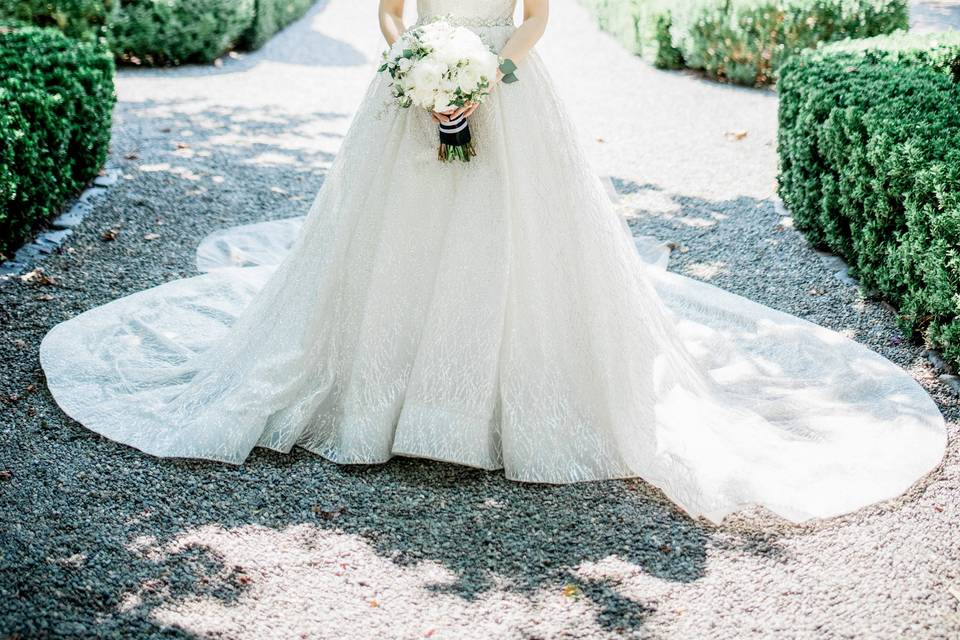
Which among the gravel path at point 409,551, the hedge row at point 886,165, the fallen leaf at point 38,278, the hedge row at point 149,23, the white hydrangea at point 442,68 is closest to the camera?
the gravel path at point 409,551

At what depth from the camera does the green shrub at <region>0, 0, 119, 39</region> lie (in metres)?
11.7

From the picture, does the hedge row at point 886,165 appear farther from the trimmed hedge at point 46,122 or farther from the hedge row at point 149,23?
the hedge row at point 149,23

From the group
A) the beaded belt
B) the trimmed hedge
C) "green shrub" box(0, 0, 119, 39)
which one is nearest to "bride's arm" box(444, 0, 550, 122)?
the beaded belt

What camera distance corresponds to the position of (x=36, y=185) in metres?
6.45

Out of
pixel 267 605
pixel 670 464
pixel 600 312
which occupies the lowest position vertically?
pixel 267 605

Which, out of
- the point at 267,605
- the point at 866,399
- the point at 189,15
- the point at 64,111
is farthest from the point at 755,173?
the point at 189,15

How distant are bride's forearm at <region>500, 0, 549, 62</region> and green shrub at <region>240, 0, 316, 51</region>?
35.2 ft

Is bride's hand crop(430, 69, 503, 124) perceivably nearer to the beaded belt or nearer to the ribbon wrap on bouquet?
the ribbon wrap on bouquet

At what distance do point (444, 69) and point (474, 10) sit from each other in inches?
23.3

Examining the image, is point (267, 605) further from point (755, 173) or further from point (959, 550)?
point (755, 173)

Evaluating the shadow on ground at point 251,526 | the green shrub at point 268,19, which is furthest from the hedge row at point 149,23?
the shadow on ground at point 251,526

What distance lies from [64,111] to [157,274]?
5.65ft

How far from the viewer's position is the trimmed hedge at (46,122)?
241 inches

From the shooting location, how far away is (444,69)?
3730 mm
